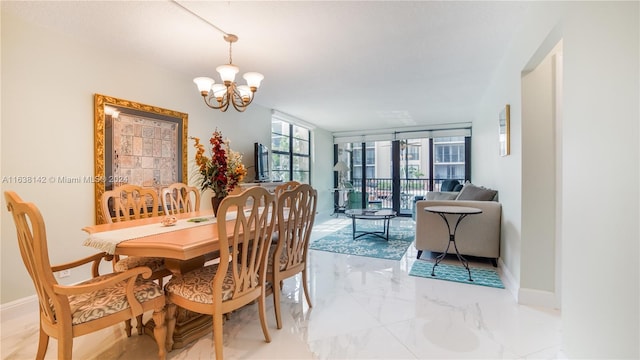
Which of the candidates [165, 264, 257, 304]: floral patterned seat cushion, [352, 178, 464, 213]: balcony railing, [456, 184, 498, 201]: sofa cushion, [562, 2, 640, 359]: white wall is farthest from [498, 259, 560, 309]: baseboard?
[352, 178, 464, 213]: balcony railing

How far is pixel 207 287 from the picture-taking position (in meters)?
1.67

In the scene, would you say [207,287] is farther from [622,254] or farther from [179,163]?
[179,163]

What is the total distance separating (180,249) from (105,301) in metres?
0.51

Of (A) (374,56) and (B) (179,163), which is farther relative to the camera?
(B) (179,163)

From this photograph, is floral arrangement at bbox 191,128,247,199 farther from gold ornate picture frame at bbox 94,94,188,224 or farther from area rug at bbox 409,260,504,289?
area rug at bbox 409,260,504,289

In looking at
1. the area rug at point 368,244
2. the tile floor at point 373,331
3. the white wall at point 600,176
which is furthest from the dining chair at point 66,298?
the area rug at point 368,244

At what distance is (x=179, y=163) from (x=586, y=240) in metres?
3.68

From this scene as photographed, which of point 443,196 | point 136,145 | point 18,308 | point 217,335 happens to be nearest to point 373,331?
point 217,335

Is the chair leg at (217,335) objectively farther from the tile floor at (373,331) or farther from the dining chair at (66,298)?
the dining chair at (66,298)

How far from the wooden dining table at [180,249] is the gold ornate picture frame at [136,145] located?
39.5 inches

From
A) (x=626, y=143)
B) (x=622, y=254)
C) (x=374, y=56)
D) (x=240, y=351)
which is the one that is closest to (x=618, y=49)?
(x=626, y=143)

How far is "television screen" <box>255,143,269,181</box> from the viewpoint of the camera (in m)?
4.49

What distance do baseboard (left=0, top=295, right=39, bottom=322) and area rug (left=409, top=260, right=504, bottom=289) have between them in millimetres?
3431

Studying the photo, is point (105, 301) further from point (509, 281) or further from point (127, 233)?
point (509, 281)
